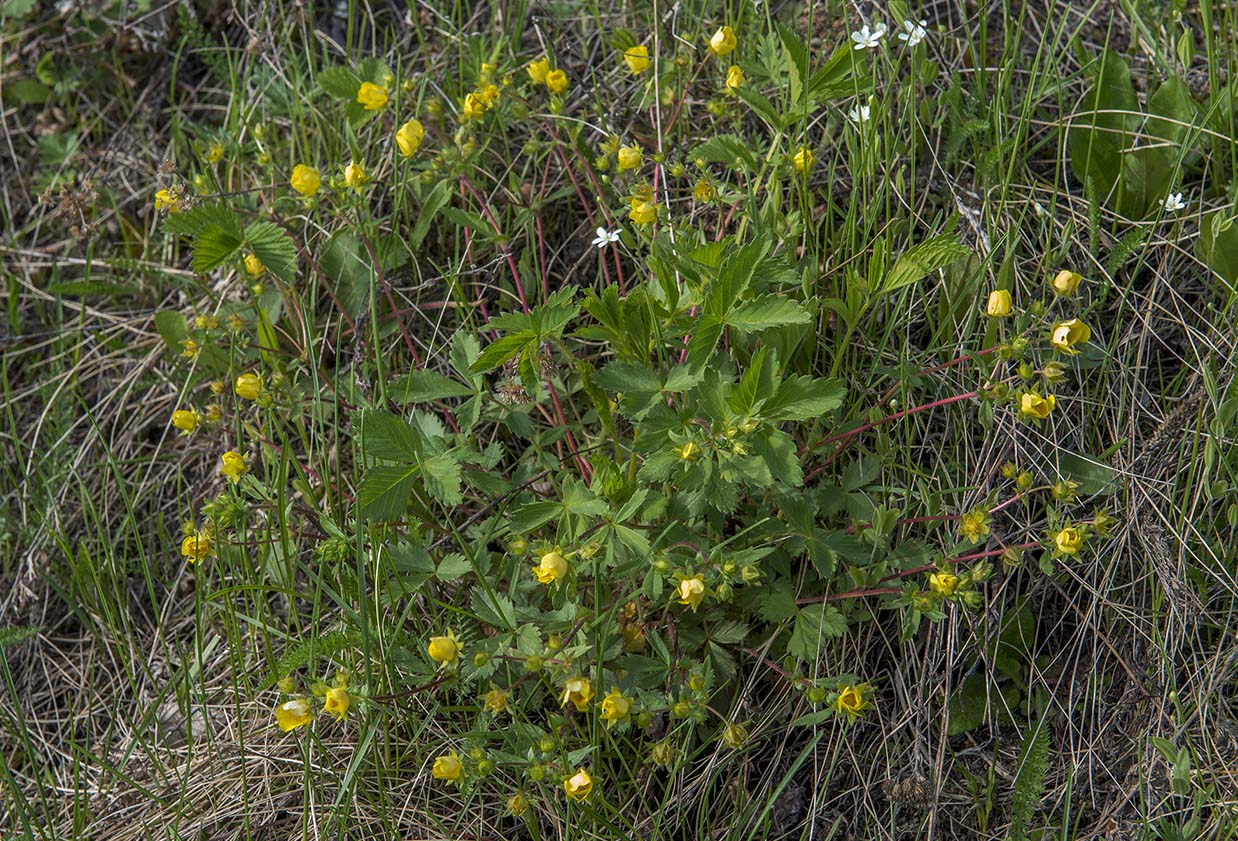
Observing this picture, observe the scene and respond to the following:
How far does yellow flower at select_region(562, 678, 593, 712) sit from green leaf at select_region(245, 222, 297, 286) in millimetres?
971

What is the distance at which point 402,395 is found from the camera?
1.99 metres

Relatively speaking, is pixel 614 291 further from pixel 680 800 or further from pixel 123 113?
pixel 123 113

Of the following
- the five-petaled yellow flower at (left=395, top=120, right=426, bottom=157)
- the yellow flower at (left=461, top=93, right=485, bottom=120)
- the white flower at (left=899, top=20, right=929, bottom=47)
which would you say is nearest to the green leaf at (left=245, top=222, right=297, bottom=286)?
the five-petaled yellow flower at (left=395, top=120, right=426, bottom=157)

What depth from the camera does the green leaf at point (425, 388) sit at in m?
1.99

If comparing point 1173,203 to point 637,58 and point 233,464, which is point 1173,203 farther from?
point 233,464

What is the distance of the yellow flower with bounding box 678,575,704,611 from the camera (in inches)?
66.4

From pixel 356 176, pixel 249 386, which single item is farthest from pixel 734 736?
pixel 356 176

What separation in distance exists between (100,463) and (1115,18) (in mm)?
2615

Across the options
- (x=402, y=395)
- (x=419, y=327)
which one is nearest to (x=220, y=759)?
(x=402, y=395)

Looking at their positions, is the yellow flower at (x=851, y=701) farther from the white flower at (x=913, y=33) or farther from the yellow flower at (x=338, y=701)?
the white flower at (x=913, y=33)

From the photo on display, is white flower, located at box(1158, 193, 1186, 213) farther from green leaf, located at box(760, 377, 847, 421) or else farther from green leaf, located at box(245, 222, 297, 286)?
green leaf, located at box(245, 222, 297, 286)

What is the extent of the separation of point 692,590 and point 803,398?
34cm

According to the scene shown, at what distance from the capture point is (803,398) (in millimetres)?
1695

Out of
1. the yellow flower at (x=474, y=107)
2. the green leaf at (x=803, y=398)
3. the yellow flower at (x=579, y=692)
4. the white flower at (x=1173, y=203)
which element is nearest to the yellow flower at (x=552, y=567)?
the yellow flower at (x=579, y=692)
